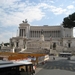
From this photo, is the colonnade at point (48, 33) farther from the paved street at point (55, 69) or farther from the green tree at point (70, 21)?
the paved street at point (55, 69)

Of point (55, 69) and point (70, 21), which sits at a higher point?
point (70, 21)

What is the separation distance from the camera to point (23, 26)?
423 feet

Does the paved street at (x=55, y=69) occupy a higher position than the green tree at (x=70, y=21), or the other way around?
the green tree at (x=70, y=21)

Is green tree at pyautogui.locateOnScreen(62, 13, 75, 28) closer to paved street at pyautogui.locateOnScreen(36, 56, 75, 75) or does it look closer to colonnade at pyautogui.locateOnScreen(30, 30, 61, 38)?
paved street at pyautogui.locateOnScreen(36, 56, 75, 75)

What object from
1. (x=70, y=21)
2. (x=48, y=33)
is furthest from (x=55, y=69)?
(x=48, y=33)

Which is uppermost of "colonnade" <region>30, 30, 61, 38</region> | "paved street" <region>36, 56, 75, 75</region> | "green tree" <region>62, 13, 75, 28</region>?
"colonnade" <region>30, 30, 61, 38</region>

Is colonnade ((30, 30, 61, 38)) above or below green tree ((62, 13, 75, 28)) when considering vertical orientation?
above

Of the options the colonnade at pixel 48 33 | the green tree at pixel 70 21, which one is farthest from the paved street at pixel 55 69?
the colonnade at pixel 48 33

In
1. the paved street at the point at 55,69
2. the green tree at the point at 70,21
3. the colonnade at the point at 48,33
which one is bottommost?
the paved street at the point at 55,69

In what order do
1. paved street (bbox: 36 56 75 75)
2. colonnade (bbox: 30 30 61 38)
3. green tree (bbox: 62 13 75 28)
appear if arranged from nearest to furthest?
paved street (bbox: 36 56 75 75) < green tree (bbox: 62 13 75 28) < colonnade (bbox: 30 30 61 38)

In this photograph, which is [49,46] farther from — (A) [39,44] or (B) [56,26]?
(B) [56,26]

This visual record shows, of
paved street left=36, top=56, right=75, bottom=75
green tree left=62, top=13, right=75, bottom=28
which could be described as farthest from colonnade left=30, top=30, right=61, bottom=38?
paved street left=36, top=56, right=75, bottom=75

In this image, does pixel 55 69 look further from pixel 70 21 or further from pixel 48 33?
pixel 48 33

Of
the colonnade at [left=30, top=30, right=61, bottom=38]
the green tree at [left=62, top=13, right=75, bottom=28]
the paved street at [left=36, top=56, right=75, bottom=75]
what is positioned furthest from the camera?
the colonnade at [left=30, top=30, right=61, bottom=38]
